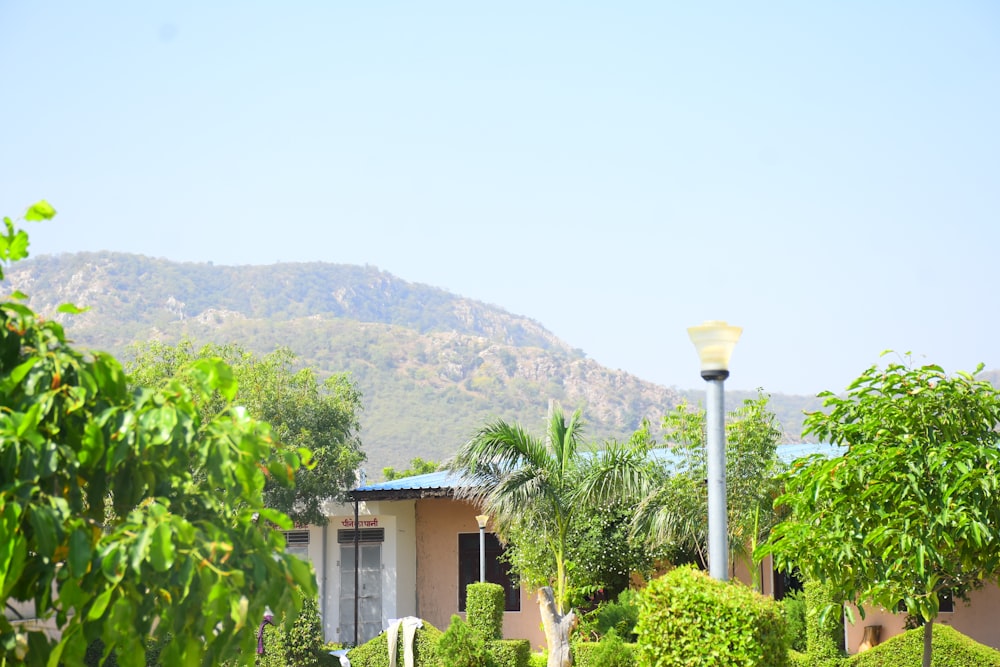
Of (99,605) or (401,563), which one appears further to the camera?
(401,563)

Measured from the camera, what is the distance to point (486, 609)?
53.6 ft

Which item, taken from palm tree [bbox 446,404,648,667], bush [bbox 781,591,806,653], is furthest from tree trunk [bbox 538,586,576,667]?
bush [bbox 781,591,806,653]

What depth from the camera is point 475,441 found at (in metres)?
15.9

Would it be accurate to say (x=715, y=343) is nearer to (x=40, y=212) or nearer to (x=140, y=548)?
(x=40, y=212)

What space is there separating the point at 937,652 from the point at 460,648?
604cm

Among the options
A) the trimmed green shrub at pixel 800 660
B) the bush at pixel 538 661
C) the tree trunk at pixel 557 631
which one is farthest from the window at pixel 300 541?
the trimmed green shrub at pixel 800 660

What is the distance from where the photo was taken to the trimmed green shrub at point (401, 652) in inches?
634

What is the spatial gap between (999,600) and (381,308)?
11050 cm

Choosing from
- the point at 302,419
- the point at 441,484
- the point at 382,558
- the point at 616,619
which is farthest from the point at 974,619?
the point at 302,419

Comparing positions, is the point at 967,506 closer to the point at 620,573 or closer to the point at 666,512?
the point at 666,512

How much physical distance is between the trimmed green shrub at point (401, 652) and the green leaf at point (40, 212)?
1225 cm

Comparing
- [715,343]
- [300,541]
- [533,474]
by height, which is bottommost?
[300,541]

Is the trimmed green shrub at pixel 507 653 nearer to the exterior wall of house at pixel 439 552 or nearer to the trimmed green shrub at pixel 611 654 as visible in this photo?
the trimmed green shrub at pixel 611 654

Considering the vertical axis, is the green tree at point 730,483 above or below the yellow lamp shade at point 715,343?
below
